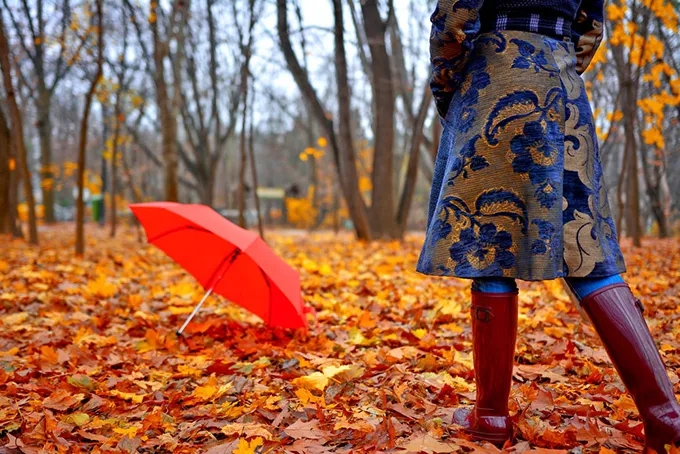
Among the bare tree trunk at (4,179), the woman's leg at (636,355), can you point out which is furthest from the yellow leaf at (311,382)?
the bare tree trunk at (4,179)

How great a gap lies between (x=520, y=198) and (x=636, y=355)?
51cm

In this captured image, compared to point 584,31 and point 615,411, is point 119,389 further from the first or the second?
point 584,31

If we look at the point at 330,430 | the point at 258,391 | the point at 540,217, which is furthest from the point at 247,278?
the point at 540,217

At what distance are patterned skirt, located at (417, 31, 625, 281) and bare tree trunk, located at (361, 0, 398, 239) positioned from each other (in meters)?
8.51

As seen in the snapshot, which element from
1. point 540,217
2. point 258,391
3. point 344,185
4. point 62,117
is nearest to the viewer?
point 540,217

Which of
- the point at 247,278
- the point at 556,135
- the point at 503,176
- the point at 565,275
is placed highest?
the point at 556,135

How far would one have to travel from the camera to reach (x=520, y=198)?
1618 millimetres

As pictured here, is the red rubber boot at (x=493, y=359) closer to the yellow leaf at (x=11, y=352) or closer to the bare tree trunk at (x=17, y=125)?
the yellow leaf at (x=11, y=352)

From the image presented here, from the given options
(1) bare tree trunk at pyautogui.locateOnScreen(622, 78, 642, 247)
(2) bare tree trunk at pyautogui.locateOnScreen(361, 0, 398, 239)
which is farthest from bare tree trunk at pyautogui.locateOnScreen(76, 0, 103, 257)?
(1) bare tree trunk at pyautogui.locateOnScreen(622, 78, 642, 247)

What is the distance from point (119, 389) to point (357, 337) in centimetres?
129

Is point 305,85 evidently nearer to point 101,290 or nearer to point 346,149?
point 346,149

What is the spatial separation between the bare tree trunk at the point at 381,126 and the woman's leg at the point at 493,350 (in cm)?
860

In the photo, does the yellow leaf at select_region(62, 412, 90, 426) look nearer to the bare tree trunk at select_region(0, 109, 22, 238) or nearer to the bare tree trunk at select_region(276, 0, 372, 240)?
the bare tree trunk at select_region(276, 0, 372, 240)

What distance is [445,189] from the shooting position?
5.60ft
